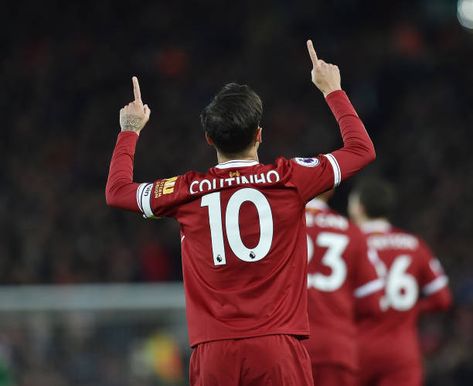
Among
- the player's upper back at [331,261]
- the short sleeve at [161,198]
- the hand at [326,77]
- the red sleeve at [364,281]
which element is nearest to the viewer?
the short sleeve at [161,198]

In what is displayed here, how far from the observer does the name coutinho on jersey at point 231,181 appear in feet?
12.9

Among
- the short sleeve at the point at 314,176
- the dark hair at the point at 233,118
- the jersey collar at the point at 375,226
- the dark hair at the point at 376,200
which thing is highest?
the dark hair at the point at 376,200

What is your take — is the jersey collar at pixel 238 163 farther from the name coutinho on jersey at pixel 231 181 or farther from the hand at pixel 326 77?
the hand at pixel 326 77

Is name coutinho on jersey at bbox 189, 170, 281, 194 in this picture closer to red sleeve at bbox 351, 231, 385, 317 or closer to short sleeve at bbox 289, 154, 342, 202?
short sleeve at bbox 289, 154, 342, 202

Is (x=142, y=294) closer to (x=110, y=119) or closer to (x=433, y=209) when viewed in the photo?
(x=433, y=209)

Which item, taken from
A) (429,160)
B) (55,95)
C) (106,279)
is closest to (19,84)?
(55,95)

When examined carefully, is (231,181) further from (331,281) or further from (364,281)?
(364,281)

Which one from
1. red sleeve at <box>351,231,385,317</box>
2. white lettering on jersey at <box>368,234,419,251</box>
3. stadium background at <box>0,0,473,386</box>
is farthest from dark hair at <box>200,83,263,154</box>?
stadium background at <box>0,0,473,386</box>

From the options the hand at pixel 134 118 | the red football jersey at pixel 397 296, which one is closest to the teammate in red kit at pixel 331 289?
the red football jersey at pixel 397 296

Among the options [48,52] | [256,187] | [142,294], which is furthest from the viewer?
[48,52]

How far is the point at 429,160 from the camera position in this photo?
1630cm

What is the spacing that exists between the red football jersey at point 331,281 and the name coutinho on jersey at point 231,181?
2240 millimetres

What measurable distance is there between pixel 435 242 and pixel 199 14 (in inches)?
267

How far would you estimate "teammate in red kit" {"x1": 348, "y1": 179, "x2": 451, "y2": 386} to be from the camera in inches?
280
